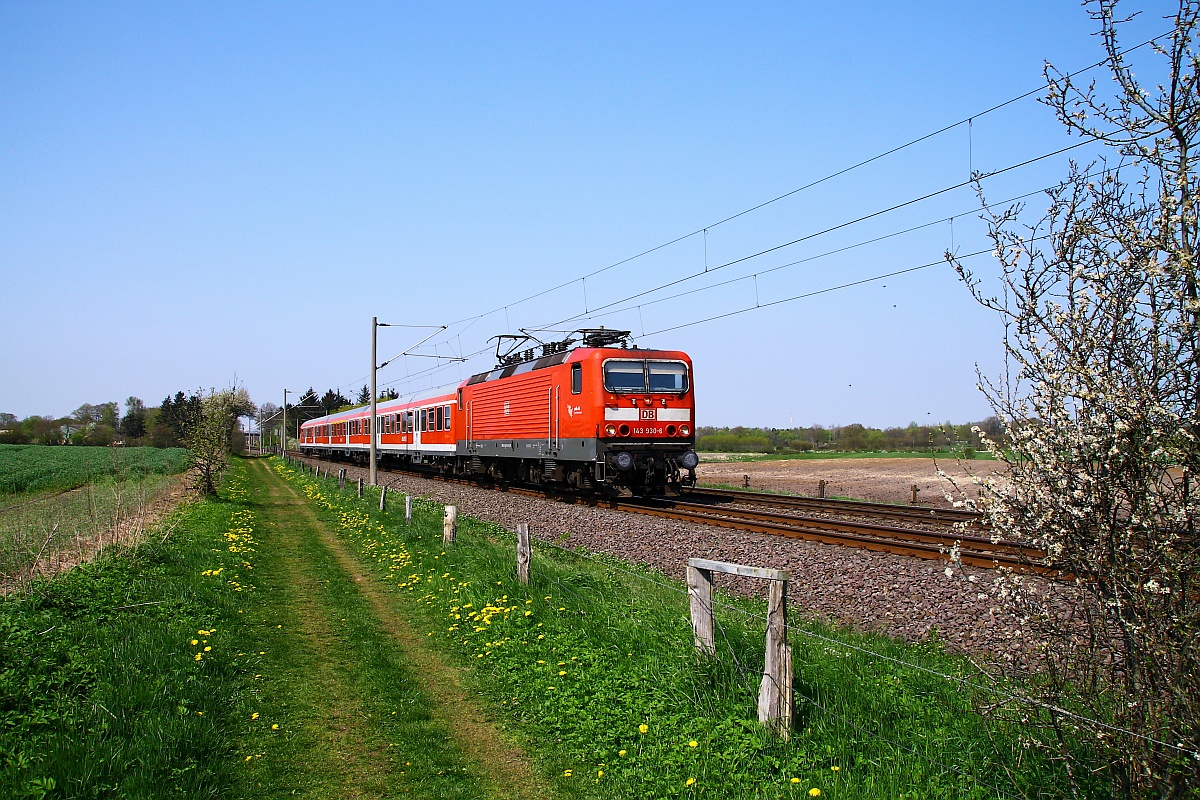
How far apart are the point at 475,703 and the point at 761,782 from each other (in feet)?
8.57

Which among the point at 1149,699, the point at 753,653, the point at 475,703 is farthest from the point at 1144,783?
the point at 475,703

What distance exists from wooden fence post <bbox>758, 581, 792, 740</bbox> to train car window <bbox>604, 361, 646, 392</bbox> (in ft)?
44.1

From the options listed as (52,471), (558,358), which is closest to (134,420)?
(52,471)

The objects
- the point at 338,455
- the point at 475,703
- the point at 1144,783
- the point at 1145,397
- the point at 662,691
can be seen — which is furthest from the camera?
the point at 338,455

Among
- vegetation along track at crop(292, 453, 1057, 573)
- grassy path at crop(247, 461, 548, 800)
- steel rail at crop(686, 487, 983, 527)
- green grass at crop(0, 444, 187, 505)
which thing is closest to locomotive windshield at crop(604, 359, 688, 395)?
vegetation along track at crop(292, 453, 1057, 573)

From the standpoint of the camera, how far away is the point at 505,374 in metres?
24.4

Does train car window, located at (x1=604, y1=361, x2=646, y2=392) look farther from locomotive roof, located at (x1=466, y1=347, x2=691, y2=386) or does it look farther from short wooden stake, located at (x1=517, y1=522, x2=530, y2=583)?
short wooden stake, located at (x1=517, y1=522, x2=530, y2=583)

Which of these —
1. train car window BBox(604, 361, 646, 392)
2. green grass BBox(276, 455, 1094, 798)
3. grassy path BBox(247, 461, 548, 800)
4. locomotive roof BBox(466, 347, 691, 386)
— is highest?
locomotive roof BBox(466, 347, 691, 386)

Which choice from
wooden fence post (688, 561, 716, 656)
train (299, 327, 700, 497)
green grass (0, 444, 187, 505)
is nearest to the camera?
wooden fence post (688, 561, 716, 656)

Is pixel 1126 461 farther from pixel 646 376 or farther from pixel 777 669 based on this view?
pixel 646 376

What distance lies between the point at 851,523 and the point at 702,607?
31.8 feet

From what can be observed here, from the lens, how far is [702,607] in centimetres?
595

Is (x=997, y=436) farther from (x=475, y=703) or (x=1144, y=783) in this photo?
(x=475, y=703)

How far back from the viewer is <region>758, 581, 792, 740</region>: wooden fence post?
497 centimetres
